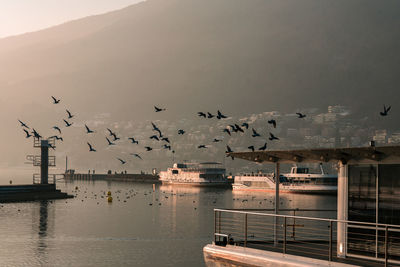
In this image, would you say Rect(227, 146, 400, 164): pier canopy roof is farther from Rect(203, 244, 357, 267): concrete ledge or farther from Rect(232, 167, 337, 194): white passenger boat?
Rect(232, 167, 337, 194): white passenger boat

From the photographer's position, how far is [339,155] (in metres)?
22.7

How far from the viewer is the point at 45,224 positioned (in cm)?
6762

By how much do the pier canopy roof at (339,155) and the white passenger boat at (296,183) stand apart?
12269cm

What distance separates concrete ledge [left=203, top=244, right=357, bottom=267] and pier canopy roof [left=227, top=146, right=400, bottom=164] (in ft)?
13.1

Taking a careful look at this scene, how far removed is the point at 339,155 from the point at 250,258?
5.95m

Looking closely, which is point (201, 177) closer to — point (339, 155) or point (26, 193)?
point (26, 193)

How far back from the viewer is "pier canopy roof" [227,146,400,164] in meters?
21.1

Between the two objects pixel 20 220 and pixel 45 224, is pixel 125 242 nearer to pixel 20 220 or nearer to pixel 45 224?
pixel 45 224

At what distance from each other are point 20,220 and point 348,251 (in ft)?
184

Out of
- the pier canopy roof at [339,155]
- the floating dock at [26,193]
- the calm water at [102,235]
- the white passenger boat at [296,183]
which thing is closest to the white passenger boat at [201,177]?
the white passenger boat at [296,183]

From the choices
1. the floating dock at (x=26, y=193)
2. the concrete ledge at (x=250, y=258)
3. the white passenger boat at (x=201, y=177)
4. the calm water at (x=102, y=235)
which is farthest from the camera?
the white passenger boat at (x=201, y=177)

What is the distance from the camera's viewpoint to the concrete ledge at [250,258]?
74.2 feet

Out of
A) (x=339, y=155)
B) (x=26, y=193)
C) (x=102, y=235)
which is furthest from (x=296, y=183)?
(x=339, y=155)

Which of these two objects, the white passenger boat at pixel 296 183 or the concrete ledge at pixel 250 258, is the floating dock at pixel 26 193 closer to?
the white passenger boat at pixel 296 183
